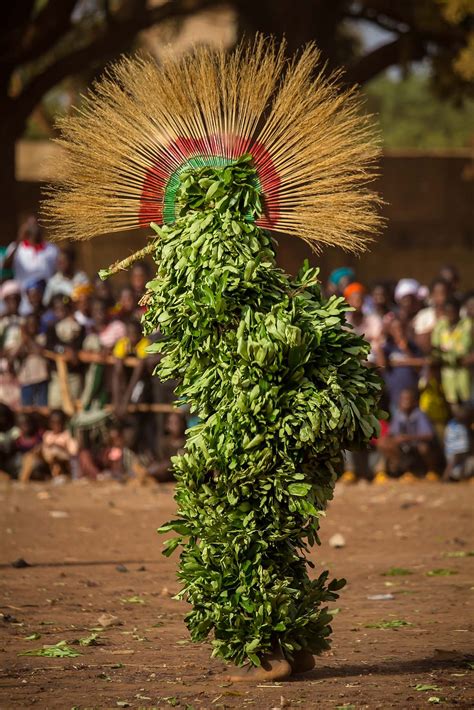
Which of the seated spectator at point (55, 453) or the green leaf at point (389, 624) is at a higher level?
the seated spectator at point (55, 453)

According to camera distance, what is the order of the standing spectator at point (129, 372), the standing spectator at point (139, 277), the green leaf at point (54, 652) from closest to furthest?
the green leaf at point (54, 652) → the standing spectator at point (129, 372) → the standing spectator at point (139, 277)

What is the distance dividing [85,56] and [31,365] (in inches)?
207

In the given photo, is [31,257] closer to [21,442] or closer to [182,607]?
[21,442]

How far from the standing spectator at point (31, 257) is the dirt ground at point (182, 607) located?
10.5ft

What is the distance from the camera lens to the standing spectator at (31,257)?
14.3m

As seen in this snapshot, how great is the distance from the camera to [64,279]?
14.1 m

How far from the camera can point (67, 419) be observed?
525 inches

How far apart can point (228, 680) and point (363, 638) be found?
1189 millimetres

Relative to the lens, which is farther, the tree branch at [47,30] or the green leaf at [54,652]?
the tree branch at [47,30]

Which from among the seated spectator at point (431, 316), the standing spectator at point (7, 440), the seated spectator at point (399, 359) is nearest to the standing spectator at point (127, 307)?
the standing spectator at point (7, 440)

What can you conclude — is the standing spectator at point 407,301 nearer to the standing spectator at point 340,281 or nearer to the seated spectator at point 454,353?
the seated spectator at point 454,353

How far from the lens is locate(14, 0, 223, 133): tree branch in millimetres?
16812

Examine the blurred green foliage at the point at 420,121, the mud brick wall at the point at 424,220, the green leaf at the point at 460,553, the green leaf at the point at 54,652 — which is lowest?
the green leaf at the point at 54,652

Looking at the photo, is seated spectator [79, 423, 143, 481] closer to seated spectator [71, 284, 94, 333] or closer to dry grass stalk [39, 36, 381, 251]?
seated spectator [71, 284, 94, 333]
